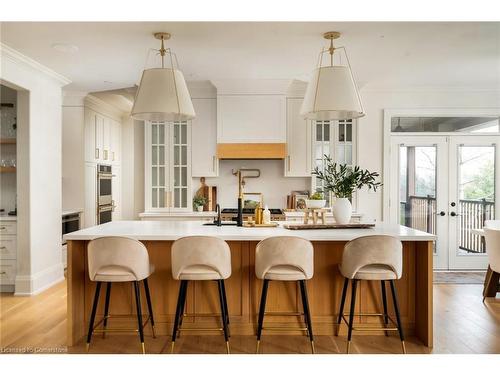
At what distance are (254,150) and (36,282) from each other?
316 centimetres

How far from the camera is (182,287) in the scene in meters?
3.22

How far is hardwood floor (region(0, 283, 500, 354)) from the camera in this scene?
10.7 ft

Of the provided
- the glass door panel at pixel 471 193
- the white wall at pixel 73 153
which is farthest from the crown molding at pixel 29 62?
the glass door panel at pixel 471 193

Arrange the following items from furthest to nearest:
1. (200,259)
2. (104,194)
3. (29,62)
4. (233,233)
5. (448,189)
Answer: (104,194) < (448,189) < (29,62) < (233,233) < (200,259)

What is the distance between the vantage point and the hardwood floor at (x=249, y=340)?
A: 3.27m

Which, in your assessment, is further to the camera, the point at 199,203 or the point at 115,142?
the point at 115,142

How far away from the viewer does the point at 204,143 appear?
6.30 m

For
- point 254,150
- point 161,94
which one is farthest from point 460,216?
point 161,94

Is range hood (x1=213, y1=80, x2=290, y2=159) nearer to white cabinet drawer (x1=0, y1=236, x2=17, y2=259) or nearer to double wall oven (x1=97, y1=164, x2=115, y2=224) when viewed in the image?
double wall oven (x1=97, y1=164, x2=115, y2=224)

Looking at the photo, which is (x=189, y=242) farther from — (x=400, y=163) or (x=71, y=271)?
(x=400, y=163)

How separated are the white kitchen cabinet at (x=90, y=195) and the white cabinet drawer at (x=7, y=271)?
1579mm

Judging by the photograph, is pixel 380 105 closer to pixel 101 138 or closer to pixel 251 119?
pixel 251 119

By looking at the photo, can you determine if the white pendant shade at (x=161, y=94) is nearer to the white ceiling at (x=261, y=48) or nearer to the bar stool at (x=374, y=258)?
the white ceiling at (x=261, y=48)

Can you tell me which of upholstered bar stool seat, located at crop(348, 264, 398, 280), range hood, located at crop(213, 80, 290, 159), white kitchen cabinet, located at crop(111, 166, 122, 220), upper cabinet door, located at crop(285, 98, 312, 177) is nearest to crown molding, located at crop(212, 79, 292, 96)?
range hood, located at crop(213, 80, 290, 159)
